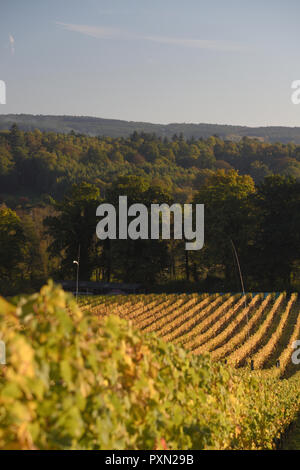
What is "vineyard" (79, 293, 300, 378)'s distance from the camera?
2927 cm

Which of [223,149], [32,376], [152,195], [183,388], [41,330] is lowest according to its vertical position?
[183,388]

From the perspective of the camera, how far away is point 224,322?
128 ft

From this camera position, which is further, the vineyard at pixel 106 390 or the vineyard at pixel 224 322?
the vineyard at pixel 224 322

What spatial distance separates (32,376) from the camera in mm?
3131

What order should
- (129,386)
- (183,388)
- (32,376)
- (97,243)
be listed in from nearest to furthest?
(32,376)
(129,386)
(183,388)
(97,243)

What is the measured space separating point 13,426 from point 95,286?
5849cm

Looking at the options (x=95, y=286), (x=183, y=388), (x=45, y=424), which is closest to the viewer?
(x=45, y=424)

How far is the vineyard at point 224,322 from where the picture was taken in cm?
2927

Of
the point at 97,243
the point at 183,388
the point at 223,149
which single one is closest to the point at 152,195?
the point at 97,243

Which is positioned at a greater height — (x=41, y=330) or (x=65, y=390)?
(x=41, y=330)

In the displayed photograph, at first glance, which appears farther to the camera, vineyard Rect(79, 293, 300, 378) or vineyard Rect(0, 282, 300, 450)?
vineyard Rect(79, 293, 300, 378)

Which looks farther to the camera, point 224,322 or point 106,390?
point 224,322

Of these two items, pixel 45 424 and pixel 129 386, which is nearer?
pixel 45 424

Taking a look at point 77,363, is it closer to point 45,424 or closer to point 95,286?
point 45,424
